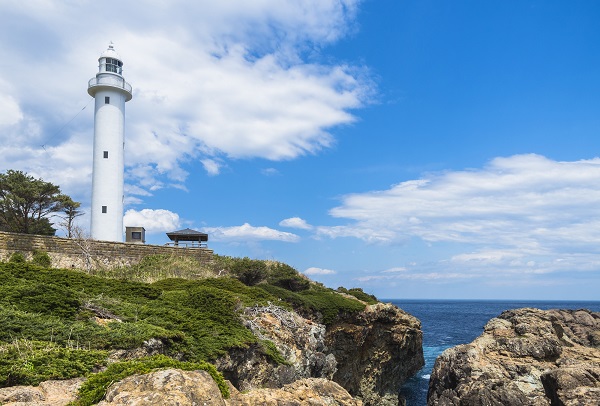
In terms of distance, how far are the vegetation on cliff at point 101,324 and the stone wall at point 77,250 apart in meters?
11.6

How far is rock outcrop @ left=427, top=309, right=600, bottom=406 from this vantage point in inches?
523

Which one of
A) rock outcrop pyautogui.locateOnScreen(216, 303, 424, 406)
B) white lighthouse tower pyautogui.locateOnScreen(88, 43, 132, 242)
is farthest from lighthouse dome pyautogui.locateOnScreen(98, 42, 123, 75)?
rock outcrop pyautogui.locateOnScreen(216, 303, 424, 406)

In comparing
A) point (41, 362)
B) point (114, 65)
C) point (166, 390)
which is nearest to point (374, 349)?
point (41, 362)

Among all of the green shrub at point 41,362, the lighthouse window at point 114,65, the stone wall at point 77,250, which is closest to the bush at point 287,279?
the stone wall at point 77,250

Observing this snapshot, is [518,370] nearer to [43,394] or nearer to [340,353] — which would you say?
[340,353]

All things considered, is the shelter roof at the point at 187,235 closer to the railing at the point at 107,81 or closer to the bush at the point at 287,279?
the bush at the point at 287,279

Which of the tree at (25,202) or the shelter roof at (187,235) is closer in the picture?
the tree at (25,202)

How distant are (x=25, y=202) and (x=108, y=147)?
778cm

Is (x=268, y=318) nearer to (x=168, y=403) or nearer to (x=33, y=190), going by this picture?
(x=168, y=403)

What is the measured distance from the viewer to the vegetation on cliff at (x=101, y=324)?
9047mm

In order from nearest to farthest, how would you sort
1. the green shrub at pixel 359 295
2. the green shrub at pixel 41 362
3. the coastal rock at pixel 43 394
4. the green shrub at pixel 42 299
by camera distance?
the coastal rock at pixel 43 394 → the green shrub at pixel 41 362 → the green shrub at pixel 42 299 → the green shrub at pixel 359 295

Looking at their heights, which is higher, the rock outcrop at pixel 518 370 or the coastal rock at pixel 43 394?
the coastal rock at pixel 43 394

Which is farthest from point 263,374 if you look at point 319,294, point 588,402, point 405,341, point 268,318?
point 405,341

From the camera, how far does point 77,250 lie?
106 feet
